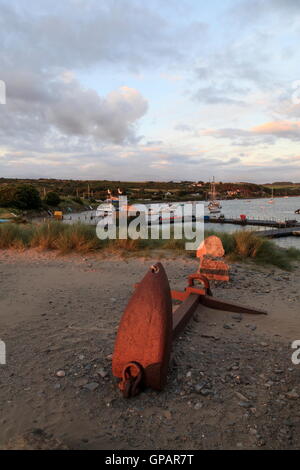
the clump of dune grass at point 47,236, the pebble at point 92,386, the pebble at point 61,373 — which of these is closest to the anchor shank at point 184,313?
the pebble at point 92,386

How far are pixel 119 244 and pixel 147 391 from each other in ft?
20.6

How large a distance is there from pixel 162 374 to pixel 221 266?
149 inches

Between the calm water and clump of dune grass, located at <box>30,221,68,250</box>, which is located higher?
clump of dune grass, located at <box>30,221,68,250</box>

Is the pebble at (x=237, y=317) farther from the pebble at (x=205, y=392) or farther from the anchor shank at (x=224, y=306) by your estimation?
the pebble at (x=205, y=392)

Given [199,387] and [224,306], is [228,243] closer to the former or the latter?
[224,306]

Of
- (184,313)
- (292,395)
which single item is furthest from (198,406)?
(184,313)

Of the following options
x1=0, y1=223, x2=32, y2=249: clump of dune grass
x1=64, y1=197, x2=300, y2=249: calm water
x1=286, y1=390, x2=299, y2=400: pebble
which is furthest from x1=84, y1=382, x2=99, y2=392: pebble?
x1=64, y1=197, x2=300, y2=249: calm water

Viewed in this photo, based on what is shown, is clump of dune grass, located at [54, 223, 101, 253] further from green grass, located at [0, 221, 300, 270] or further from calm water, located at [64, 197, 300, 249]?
calm water, located at [64, 197, 300, 249]

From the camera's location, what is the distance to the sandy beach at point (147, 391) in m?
1.72

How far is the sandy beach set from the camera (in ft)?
5.65

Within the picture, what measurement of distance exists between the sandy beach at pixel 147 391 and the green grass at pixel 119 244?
10.7 feet

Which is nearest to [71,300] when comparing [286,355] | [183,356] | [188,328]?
[188,328]

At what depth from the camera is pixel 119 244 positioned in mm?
8289

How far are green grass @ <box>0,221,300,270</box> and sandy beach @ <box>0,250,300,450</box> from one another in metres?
3.28
